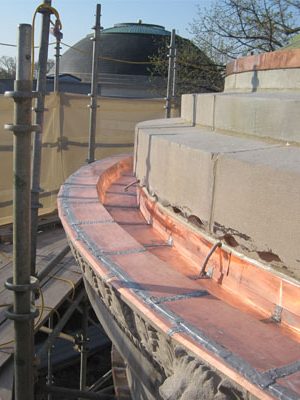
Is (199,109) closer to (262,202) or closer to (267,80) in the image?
(267,80)

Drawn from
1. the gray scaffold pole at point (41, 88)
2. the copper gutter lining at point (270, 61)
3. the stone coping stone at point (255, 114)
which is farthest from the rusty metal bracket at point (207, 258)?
the gray scaffold pole at point (41, 88)

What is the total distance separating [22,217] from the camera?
2.86 meters

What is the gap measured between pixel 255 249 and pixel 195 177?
56cm

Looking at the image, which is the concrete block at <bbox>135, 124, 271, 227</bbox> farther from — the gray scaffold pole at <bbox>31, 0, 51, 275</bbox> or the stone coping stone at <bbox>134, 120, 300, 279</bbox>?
the gray scaffold pole at <bbox>31, 0, 51, 275</bbox>

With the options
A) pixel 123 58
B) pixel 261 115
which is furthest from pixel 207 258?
pixel 123 58

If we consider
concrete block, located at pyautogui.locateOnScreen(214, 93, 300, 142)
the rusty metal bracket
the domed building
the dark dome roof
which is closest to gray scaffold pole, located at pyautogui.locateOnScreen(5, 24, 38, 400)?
the rusty metal bracket

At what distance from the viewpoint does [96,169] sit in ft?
16.9

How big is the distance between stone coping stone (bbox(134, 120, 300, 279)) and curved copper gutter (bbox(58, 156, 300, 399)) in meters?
0.12

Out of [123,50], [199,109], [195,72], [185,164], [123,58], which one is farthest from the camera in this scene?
[123,50]

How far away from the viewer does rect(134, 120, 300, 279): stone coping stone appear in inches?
80.1

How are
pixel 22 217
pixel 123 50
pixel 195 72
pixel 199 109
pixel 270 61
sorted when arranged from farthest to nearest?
pixel 123 50
pixel 195 72
pixel 199 109
pixel 270 61
pixel 22 217

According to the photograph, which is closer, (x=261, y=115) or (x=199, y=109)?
(x=261, y=115)

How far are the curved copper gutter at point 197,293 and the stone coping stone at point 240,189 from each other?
125mm

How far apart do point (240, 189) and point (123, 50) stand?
3063 cm
